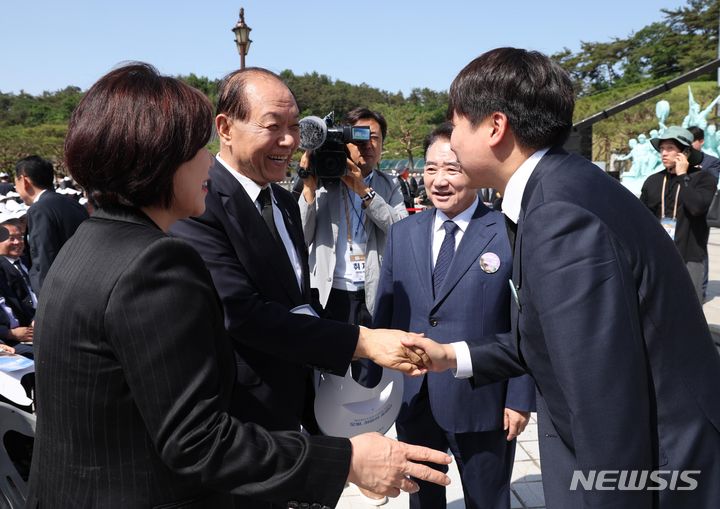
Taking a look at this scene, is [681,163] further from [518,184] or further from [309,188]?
[518,184]

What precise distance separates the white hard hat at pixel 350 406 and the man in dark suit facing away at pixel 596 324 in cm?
63

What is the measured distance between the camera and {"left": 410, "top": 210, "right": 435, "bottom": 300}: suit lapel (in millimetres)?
2670

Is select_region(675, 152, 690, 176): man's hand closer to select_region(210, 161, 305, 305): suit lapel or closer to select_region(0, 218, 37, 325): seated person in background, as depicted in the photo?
select_region(210, 161, 305, 305): suit lapel

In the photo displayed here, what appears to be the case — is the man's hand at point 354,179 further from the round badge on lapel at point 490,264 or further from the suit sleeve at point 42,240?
the suit sleeve at point 42,240

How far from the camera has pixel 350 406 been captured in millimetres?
2068

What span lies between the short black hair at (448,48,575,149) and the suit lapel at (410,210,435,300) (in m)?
1.12

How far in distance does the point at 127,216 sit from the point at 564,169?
101 centimetres

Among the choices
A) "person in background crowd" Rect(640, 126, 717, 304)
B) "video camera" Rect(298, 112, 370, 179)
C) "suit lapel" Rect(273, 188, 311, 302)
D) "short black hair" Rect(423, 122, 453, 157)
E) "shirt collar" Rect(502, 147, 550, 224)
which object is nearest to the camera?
"shirt collar" Rect(502, 147, 550, 224)

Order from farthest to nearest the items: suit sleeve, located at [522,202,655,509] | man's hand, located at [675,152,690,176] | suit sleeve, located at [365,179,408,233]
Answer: man's hand, located at [675,152,690,176]
suit sleeve, located at [365,179,408,233]
suit sleeve, located at [522,202,655,509]

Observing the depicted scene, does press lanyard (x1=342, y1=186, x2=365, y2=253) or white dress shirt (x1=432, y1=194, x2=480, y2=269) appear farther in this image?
press lanyard (x1=342, y1=186, x2=365, y2=253)

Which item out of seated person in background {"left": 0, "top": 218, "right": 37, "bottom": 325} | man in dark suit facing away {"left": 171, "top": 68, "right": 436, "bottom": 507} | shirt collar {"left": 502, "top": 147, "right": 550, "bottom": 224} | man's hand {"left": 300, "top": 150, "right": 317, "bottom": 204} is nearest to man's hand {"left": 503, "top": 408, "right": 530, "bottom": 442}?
man in dark suit facing away {"left": 171, "top": 68, "right": 436, "bottom": 507}

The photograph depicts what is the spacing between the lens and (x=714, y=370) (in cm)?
142

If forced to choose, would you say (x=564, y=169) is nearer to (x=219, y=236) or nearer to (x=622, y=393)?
(x=622, y=393)

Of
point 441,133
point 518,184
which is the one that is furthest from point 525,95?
point 441,133
